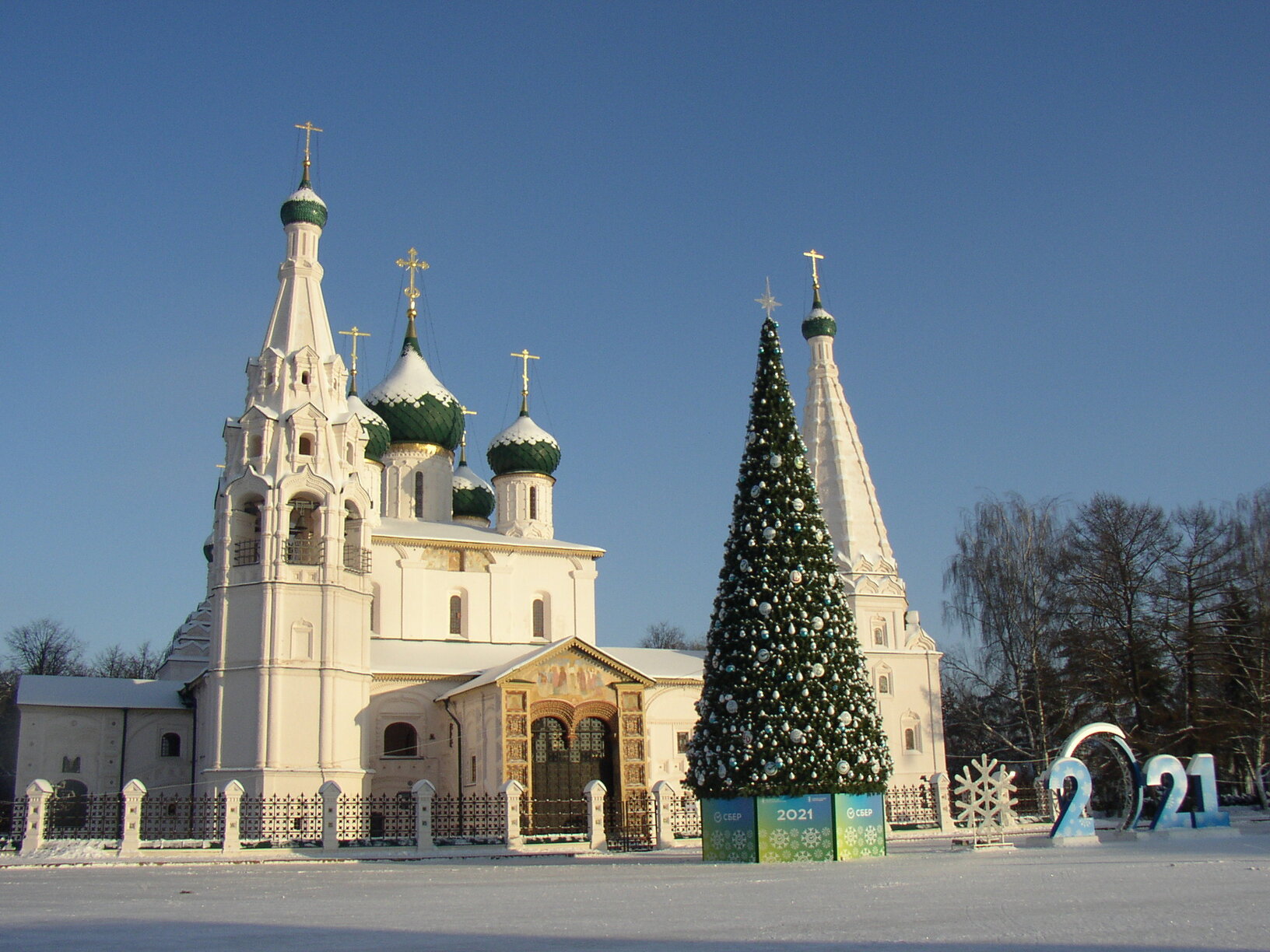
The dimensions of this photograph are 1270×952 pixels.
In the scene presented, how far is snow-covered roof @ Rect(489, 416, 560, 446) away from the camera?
3331cm

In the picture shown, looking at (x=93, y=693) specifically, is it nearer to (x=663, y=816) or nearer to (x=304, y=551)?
(x=304, y=551)

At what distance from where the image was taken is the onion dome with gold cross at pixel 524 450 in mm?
33188

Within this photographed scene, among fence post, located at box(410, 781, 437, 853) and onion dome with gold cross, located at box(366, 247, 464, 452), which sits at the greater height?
onion dome with gold cross, located at box(366, 247, 464, 452)

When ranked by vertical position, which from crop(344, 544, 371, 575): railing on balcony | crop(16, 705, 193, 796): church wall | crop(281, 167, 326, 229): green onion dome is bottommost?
crop(16, 705, 193, 796): church wall

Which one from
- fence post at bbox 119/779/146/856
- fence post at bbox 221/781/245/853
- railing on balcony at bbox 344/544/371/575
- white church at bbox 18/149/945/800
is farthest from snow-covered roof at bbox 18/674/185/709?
fence post at bbox 221/781/245/853

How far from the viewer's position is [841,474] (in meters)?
32.4

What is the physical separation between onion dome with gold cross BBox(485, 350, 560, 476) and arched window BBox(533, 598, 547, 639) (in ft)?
13.8

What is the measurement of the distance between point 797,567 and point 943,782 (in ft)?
36.6

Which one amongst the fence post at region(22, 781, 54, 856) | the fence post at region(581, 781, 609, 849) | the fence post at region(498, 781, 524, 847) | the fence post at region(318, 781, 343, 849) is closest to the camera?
the fence post at region(22, 781, 54, 856)

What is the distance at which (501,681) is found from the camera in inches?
958

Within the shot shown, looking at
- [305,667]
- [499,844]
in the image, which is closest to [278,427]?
[305,667]

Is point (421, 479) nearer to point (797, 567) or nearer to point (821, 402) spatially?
point (821, 402)

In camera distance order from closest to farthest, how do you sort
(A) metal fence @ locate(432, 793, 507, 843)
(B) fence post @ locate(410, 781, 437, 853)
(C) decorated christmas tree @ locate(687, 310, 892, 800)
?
(C) decorated christmas tree @ locate(687, 310, 892, 800) < (B) fence post @ locate(410, 781, 437, 853) < (A) metal fence @ locate(432, 793, 507, 843)

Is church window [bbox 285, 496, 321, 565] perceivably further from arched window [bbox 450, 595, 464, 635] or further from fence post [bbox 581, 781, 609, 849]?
fence post [bbox 581, 781, 609, 849]
